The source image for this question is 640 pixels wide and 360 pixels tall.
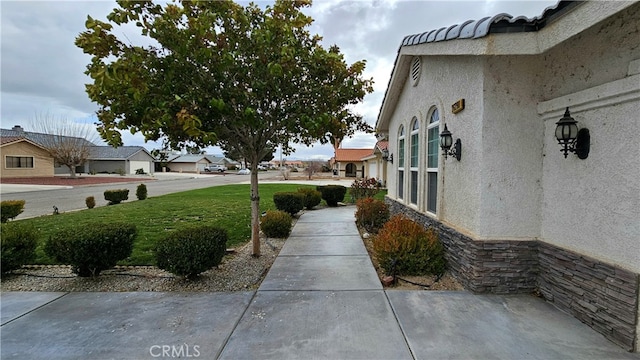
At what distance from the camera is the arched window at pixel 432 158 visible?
6.47 m

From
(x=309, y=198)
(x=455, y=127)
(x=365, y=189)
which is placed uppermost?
(x=455, y=127)

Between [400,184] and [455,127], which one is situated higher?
[455,127]

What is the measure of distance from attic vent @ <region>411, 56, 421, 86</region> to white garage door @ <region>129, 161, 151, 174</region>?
57.4 m

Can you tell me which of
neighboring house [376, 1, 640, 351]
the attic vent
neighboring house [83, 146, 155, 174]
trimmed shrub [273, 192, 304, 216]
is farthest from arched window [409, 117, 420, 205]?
neighboring house [83, 146, 155, 174]

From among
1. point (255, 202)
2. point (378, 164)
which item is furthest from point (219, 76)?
point (378, 164)

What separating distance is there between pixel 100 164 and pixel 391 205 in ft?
193

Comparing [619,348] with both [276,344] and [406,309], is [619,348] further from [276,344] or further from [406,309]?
[276,344]

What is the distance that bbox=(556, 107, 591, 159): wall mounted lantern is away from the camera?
3699 mm

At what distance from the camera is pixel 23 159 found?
35531 millimetres

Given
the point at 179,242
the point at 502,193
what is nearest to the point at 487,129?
the point at 502,193

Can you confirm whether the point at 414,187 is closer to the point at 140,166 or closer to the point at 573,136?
the point at 573,136

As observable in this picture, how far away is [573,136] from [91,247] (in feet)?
23.7

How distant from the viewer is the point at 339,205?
15109 millimetres

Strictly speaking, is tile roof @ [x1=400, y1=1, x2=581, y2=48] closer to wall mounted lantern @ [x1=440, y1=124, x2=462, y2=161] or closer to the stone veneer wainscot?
wall mounted lantern @ [x1=440, y1=124, x2=462, y2=161]
